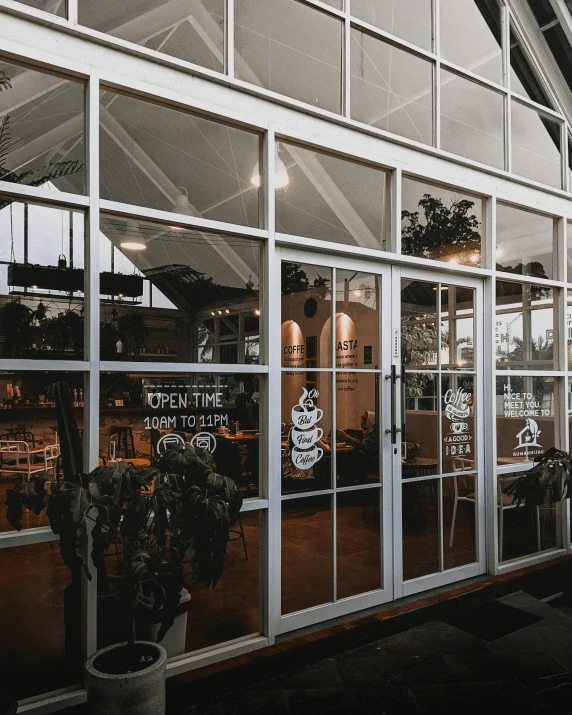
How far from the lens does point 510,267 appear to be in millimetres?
4848

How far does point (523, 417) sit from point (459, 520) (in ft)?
3.60

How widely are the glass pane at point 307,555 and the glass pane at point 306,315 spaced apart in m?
0.87

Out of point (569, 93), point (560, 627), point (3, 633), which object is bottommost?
point (560, 627)

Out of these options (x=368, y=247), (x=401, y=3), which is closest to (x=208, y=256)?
(x=368, y=247)

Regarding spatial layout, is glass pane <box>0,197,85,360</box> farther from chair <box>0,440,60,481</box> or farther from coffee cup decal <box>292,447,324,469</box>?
coffee cup decal <box>292,447,324,469</box>

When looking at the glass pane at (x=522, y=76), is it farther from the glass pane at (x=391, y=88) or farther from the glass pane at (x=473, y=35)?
the glass pane at (x=391, y=88)

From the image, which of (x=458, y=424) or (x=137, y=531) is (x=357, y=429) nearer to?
(x=458, y=424)

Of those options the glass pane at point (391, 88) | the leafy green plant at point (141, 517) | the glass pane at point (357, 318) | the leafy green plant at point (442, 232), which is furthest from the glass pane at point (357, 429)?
→ the glass pane at point (391, 88)

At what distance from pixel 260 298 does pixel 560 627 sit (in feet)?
9.39

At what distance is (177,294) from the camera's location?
312 cm

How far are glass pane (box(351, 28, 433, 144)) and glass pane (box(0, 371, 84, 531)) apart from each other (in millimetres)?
2574

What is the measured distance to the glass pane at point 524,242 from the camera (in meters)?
4.82

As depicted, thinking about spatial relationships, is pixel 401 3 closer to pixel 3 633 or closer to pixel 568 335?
pixel 568 335

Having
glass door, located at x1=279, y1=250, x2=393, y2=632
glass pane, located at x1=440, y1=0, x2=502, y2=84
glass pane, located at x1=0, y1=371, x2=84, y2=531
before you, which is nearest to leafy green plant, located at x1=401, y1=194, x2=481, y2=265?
glass door, located at x1=279, y1=250, x2=393, y2=632
